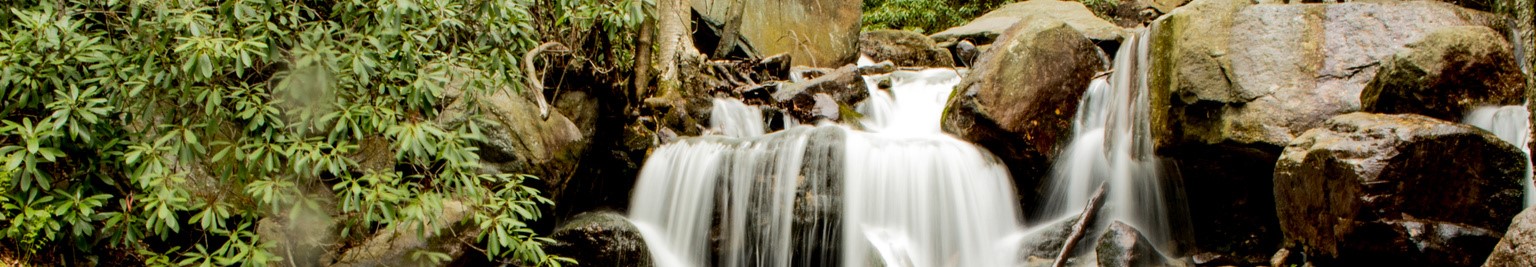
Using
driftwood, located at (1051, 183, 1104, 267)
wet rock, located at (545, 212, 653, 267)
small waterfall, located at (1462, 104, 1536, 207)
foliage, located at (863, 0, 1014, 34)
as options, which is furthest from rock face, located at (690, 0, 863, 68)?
small waterfall, located at (1462, 104, 1536, 207)

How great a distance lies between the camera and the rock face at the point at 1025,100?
25.1 feet

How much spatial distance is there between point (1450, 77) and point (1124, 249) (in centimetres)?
190

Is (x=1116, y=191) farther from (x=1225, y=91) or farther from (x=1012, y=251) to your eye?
(x=1225, y=91)

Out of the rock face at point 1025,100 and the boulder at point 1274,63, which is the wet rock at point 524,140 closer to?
the rock face at point 1025,100

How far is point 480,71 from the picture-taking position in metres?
5.02

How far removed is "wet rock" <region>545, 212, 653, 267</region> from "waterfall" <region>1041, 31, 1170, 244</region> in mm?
3353

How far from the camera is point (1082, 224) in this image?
637cm

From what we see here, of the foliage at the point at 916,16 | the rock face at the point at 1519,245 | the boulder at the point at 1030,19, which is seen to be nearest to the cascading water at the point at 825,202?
the rock face at the point at 1519,245

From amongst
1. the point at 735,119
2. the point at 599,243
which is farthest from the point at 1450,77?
the point at 735,119

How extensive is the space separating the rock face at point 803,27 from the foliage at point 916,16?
5.29 meters

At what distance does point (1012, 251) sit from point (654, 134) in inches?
120

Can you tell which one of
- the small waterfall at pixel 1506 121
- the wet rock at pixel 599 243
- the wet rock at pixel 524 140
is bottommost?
the wet rock at pixel 599 243

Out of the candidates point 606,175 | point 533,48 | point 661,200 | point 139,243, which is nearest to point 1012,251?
point 661,200

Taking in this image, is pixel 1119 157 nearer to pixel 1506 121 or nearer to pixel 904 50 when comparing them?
pixel 1506 121
